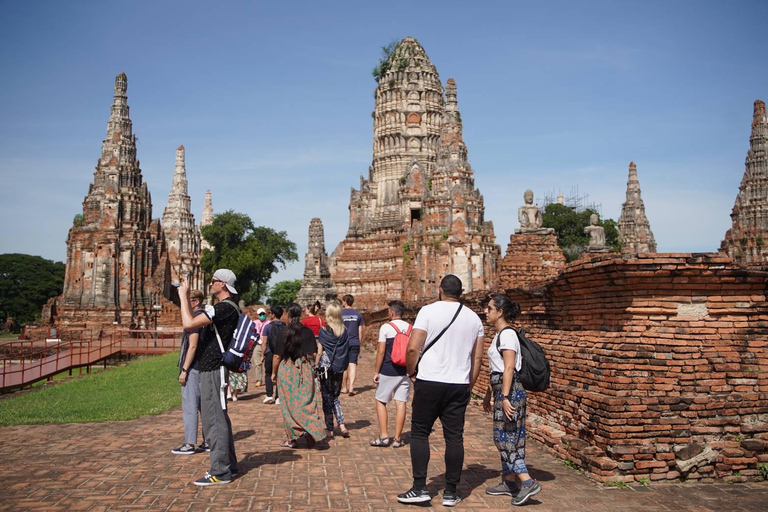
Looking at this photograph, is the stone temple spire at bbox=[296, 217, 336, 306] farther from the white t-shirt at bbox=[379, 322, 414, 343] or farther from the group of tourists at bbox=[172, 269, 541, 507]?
the group of tourists at bbox=[172, 269, 541, 507]

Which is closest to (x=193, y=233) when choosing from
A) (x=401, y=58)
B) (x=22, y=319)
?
(x=22, y=319)

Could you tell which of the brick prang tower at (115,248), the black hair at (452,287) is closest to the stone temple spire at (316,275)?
the brick prang tower at (115,248)

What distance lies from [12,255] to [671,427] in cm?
7339

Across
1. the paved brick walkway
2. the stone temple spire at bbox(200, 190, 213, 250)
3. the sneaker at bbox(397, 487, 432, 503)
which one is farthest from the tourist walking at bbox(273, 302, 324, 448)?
the stone temple spire at bbox(200, 190, 213, 250)

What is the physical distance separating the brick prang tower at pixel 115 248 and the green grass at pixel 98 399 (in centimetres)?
1914

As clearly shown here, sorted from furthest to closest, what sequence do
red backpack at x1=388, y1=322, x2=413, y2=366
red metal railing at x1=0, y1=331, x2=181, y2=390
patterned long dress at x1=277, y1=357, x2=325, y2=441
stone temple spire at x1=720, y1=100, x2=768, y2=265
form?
stone temple spire at x1=720, y1=100, x2=768, y2=265 < red metal railing at x1=0, y1=331, x2=181, y2=390 < patterned long dress at x1=277, y1=357, x2=325, y2=441 < red backpack at x1=388, y1=322, x2=413, y2=366

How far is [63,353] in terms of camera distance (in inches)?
816

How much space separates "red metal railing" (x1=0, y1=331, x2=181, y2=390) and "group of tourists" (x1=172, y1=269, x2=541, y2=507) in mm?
7698

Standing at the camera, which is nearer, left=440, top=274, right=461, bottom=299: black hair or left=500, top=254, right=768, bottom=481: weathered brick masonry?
left=440, top=274, right=461, bottom=299: black hair

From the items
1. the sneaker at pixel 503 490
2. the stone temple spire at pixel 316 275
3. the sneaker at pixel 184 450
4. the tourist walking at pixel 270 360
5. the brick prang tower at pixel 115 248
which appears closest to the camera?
the sneaker at pixel 503 490

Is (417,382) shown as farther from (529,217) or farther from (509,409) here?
(529,217)

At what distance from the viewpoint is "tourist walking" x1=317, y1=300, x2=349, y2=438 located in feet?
28.2

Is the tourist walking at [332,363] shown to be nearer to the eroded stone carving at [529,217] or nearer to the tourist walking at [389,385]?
the tourist walking at [389,385]

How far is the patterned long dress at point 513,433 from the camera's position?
5.69 meters
